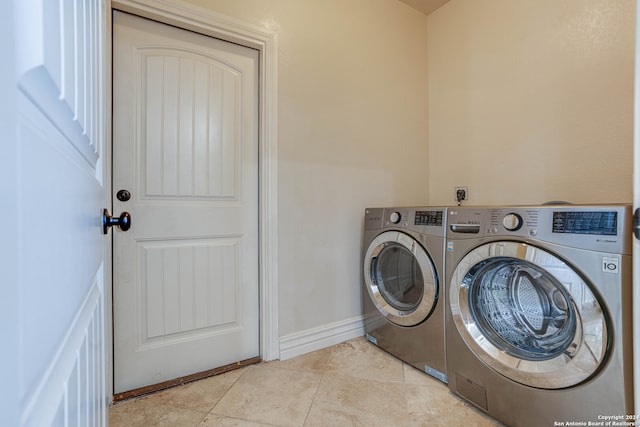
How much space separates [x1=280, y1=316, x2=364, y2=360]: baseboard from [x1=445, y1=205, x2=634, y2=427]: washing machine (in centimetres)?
72

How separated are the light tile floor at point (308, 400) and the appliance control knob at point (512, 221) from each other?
2.70ft

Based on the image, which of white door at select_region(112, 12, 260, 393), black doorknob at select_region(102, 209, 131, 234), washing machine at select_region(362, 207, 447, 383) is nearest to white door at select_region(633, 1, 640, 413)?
washing machine at select_region(362, 207, 447, 383)

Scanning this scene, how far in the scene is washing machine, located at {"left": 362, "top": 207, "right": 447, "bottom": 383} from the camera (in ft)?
4.75

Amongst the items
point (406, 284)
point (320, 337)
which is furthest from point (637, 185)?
point (320, 337)

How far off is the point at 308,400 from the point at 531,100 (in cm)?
213

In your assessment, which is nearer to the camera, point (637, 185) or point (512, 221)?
point (637, 185)

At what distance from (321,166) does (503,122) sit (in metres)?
1.25

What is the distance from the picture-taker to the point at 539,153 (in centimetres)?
176

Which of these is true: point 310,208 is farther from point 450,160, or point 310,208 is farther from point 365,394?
point 450,160

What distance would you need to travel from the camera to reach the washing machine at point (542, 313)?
88cm

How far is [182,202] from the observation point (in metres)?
1.54

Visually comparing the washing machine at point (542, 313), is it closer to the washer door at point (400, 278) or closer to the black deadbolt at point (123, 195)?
the washer door at point (400, 278)

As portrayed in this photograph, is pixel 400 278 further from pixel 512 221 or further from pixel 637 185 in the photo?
pixel 637 185

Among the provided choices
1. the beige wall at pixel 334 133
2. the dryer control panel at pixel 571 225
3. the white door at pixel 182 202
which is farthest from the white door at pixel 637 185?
the white door at pixel 182 202
